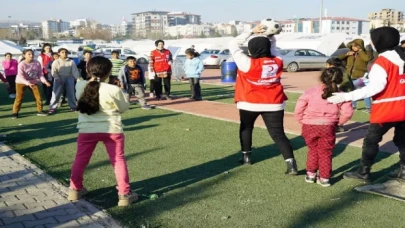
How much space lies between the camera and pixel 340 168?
20.4 feet

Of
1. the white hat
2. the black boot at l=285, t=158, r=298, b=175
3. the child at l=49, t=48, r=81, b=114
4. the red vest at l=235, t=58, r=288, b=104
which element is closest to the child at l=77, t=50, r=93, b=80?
the child at l=49, t=48, r=81, b=114

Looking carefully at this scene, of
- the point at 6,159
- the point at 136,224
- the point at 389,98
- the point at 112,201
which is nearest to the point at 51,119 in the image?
the point at 6,159

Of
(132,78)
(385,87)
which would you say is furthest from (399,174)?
(132,78)

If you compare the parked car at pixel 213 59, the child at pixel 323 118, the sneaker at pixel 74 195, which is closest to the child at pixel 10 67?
the sneaker at pixel 74 195

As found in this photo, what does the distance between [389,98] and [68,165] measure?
423 cm

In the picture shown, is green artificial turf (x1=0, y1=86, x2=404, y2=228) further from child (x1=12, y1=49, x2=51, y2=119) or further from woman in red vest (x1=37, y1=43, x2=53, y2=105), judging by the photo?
woman in red vest (x1=37, y1=43, x2=53, y2=105)

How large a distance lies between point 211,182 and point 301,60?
916 inches

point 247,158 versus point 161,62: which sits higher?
point 161,62

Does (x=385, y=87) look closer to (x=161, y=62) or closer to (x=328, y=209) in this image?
(x=328, y=209)

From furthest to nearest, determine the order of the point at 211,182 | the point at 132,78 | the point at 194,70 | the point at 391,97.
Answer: the point at 194,70 → the point at 132,78 → the point at 211,182 → the point at 391,97

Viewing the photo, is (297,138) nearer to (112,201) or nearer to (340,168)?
(340,168)

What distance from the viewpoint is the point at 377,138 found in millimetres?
5418

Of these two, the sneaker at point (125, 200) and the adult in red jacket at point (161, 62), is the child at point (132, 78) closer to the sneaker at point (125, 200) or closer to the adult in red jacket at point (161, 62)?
the adult in red jacket at point (161, 62)

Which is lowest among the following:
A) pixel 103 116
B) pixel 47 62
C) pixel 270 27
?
pixel 103 116
